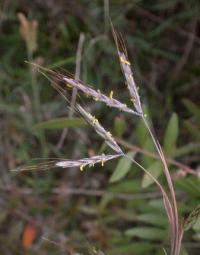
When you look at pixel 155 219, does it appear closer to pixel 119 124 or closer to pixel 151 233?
pixel 151 233

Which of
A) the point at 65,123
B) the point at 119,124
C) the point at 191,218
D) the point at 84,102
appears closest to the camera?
the point at 191,218

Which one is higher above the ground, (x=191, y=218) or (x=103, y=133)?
(x=103, y=133)

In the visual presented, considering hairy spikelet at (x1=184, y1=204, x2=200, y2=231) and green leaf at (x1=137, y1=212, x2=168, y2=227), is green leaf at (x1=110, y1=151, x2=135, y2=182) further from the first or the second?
hairy spikelet at (x1=184, y1=204, x2=200, y2=231)

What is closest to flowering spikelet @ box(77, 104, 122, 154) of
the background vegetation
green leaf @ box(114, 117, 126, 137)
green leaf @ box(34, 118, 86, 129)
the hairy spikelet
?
the hairy spikelet

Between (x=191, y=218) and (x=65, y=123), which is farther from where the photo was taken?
(x=65, y=123)

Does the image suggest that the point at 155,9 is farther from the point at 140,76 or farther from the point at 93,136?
the point at 93,136

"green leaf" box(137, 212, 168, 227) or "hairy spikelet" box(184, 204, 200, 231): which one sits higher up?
"hairy spikelet" box(184, 204, 200, 231)

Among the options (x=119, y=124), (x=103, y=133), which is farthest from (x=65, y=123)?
(x=103, y=133)

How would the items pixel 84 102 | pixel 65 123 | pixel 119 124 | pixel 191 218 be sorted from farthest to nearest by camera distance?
pixel 84 102 < pixel 119 124 < pixel 65 123 < pixel 191 218

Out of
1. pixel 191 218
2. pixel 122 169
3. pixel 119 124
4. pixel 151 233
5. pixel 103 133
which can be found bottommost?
pixel 151 233
